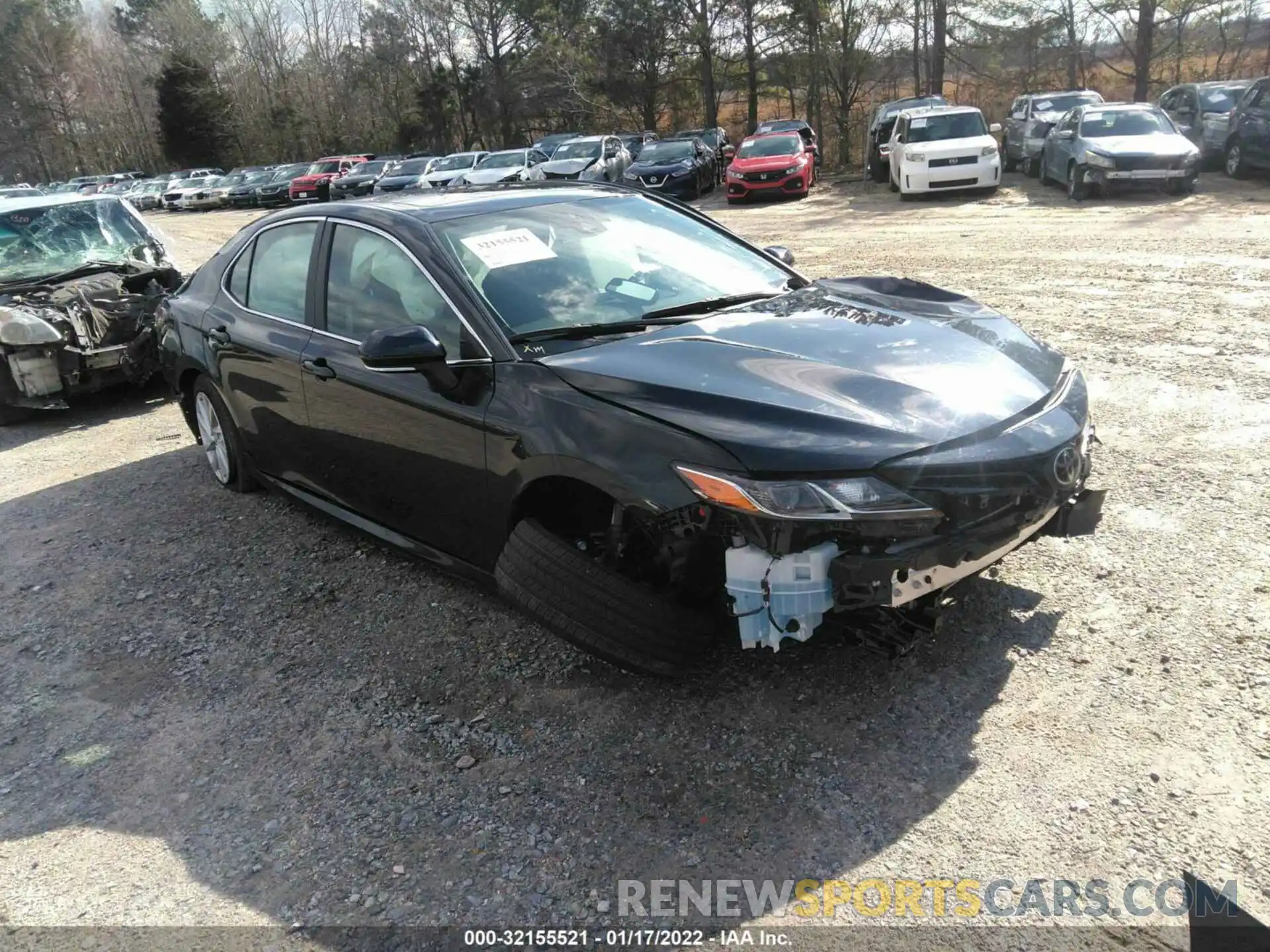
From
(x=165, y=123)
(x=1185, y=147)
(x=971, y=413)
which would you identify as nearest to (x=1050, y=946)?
(x=971, y=413)

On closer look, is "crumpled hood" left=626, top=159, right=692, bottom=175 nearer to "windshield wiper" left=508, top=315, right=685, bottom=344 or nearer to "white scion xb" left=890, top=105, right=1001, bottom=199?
"white scion xb" left=890, top=105, right=1001, bottom=199

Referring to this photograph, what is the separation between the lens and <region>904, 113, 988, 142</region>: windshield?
59.2ft

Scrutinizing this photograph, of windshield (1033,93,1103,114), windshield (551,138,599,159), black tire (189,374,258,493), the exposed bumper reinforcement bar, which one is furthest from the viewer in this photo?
windshield (551,138,599,159)

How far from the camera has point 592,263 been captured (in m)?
3.80

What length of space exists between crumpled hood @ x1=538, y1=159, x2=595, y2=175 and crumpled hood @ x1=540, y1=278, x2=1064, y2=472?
20.6 metres

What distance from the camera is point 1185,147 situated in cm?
1506

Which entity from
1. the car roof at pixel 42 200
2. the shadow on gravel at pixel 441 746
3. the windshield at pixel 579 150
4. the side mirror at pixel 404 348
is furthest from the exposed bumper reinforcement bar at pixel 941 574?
the windshield at pixel 579 150

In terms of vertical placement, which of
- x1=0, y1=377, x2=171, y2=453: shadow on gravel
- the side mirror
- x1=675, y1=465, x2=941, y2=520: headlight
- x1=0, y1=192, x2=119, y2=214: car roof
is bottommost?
x1=0, y1=377, x2=171, y2=453: shadow on gravel

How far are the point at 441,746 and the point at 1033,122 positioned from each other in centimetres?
2086

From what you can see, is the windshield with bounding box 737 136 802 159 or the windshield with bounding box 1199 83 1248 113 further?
the windshield with bounding box 737 136 802 159

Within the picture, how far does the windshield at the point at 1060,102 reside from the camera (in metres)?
20.3

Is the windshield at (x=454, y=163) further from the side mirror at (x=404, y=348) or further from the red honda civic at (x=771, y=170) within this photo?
the side mirror at (x=404, y=348)

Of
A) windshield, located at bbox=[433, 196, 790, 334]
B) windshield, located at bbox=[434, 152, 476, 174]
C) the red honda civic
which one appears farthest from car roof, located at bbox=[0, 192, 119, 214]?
windshield, located at bbox=[434, 152, 476, 174]

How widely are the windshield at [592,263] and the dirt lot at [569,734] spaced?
1.26 m
